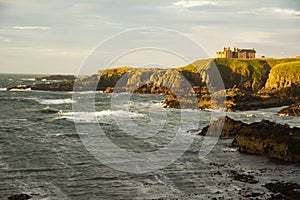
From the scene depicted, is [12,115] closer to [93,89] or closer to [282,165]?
[282,165]

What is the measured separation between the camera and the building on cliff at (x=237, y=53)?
153 meters

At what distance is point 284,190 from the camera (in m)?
23.7

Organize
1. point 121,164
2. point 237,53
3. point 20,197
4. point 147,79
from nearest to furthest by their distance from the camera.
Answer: point 20,197 < point 121,164 < point 147,79 < point 237,53

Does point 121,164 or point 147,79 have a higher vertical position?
point 147,79

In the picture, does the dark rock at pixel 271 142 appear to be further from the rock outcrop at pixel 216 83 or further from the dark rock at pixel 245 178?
the rock outcrop at pixel 216 83

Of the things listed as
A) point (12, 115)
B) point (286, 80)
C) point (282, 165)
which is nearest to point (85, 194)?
point (282, 165)

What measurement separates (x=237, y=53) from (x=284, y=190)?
5459 inches

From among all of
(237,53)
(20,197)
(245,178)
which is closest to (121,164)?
(20,197)

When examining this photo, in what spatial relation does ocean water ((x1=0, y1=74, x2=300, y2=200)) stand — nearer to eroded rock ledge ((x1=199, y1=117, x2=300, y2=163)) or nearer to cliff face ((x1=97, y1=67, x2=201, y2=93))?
eroded rock ledge ((x1=199, y1=117, x2=300, y2=163))

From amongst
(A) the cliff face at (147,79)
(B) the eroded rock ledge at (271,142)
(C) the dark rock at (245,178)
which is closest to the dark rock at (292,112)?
(B) the eroded rock ledge at (271,142)

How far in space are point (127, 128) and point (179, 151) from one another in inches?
615

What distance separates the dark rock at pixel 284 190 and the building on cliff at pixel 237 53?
435ft

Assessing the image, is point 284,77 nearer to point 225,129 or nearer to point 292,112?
point 292,112

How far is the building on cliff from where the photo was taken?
153 meters
